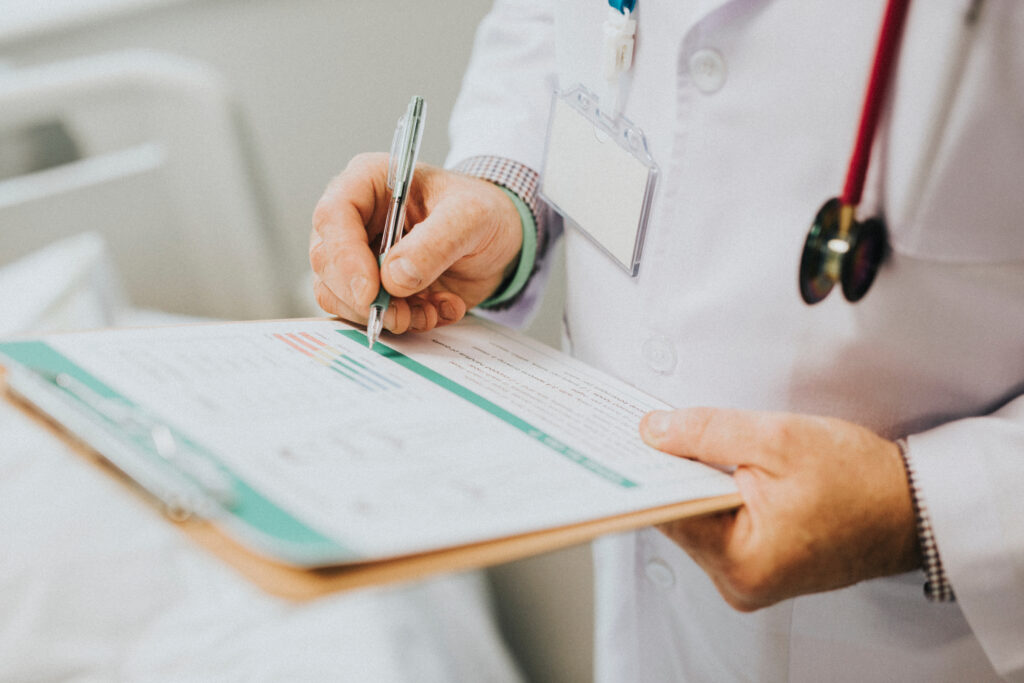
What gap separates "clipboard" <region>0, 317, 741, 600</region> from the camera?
0.29 metres

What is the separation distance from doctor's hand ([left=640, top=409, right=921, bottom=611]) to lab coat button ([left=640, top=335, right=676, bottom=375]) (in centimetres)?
11

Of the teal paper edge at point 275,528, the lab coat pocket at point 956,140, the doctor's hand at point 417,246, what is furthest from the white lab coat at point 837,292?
the teal paper edge at point 275,528

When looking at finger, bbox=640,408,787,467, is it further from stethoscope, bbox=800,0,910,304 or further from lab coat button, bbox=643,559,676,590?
lab coat button, bbox=643,559,676,590

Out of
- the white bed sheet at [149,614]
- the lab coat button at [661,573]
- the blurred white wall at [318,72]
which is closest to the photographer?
the lab coat button at [661,573]

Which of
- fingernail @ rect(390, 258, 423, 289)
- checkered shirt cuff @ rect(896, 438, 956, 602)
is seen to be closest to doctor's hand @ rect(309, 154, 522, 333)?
fingernail @ rect(390, 258, 423, 289)

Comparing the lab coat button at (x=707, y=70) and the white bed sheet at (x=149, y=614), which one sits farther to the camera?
the white bed sheet at (x=149, y=614)

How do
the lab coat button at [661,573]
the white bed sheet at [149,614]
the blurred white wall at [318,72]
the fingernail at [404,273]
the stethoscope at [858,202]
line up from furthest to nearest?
the blurred white wall at [318,72], the white bed sheet at [149,614], the lab coat button at [661,573], the fingernail at [404,273], the stethoscope at [858,202]

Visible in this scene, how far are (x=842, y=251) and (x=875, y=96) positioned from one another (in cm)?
9

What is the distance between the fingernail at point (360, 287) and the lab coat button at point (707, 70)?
0.28 m

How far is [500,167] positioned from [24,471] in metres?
0.80

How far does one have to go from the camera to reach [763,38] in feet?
1.50

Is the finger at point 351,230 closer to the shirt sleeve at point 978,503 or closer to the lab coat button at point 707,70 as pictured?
the lab coat button at point 707,70

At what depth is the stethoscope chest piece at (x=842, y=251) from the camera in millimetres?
432

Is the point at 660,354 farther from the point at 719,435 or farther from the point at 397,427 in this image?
the point at 397,427
